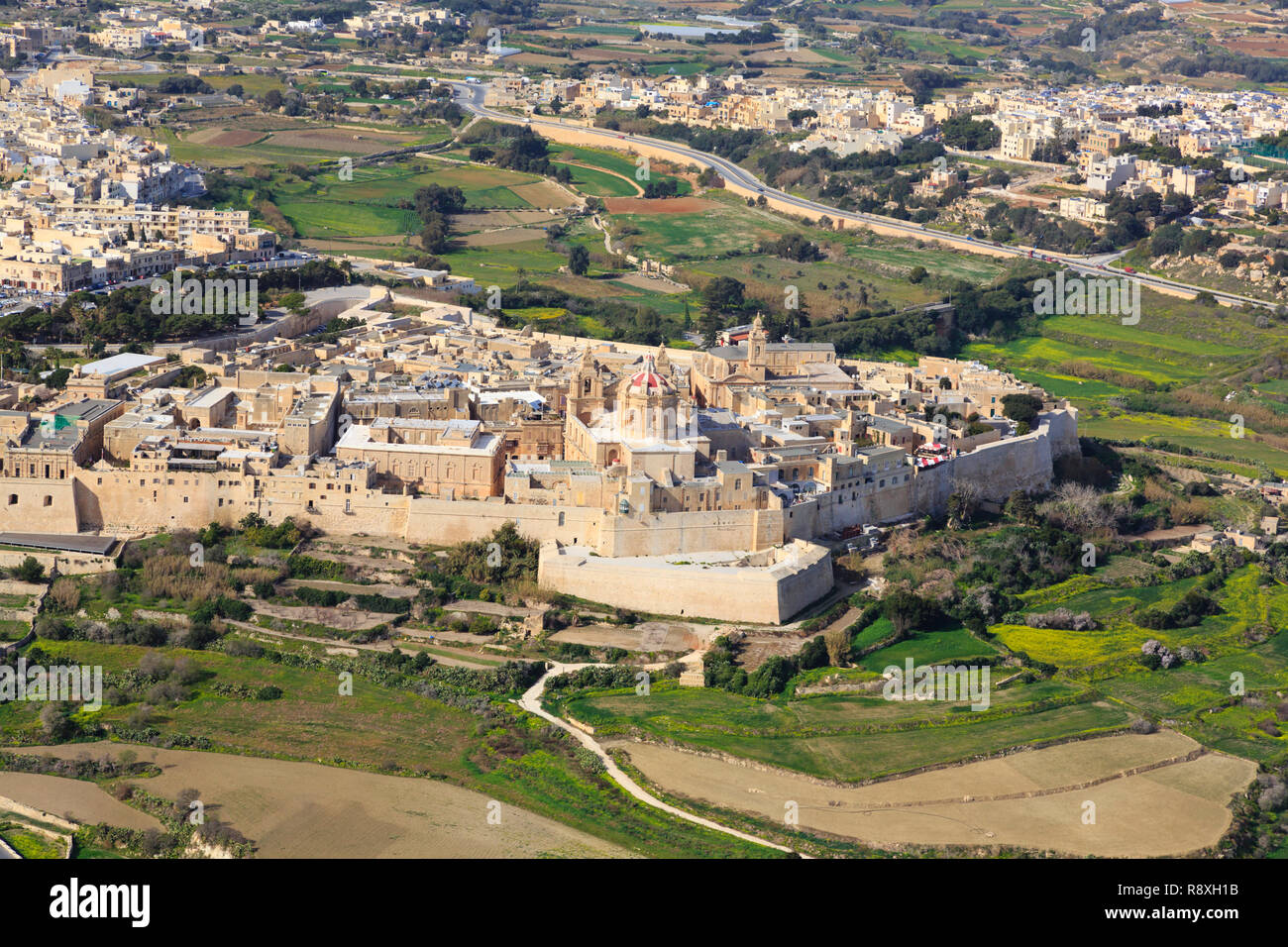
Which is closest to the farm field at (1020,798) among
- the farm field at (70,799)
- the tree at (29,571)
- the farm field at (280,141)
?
the farm field at (70,799)

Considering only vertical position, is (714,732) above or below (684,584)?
below

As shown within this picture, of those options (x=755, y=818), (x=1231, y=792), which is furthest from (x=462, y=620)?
(x=1231, y=792)

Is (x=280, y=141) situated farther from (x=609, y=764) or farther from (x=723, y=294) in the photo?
(x=609, y=764)

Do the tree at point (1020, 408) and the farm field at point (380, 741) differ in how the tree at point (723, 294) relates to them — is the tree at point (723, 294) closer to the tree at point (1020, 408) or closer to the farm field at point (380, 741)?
the tree at point (1020, 408)

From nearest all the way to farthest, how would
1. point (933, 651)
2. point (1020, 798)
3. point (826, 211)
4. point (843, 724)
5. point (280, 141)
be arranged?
point (1020, 798) < point (843, 724) < point (933, 651) < point (826, 211) < point (280, 141)

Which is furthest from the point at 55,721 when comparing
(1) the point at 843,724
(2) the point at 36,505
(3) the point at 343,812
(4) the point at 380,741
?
(1) the point at 843,724

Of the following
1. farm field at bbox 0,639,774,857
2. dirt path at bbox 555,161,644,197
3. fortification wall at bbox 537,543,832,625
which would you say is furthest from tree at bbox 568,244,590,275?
farm field at bbox 0,639,774,857
